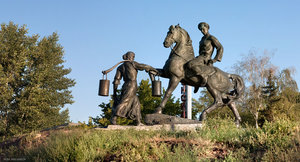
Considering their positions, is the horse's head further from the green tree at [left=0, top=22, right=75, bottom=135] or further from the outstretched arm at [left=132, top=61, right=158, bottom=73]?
the green tree at [left=0, top=22, right=75, bottom=135]

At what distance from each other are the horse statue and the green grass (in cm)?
347

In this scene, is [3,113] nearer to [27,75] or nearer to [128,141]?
[27,75]

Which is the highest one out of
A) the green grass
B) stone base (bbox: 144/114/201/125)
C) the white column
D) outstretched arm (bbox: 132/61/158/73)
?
the white column

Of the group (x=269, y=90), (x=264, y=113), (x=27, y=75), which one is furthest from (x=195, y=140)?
(x=269, y=90)

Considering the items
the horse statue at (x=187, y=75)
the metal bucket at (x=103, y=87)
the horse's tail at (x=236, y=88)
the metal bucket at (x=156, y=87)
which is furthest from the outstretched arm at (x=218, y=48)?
the metal bucket at (x=103, y=87)

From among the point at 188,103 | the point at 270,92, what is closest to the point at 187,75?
the point at 188,103

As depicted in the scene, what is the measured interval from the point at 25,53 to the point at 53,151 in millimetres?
20096

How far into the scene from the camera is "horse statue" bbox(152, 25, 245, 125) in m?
11.3

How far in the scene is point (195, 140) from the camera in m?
6.90

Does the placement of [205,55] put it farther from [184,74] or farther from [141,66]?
[141,66]

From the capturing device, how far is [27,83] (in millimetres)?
26250

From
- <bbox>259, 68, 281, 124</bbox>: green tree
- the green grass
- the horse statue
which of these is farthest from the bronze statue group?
<bbox>259, 68, 281, 124</bbox>: green tree

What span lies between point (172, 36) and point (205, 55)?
1348mm

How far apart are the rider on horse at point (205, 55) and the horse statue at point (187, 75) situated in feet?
0.46
